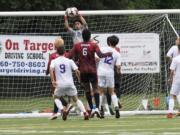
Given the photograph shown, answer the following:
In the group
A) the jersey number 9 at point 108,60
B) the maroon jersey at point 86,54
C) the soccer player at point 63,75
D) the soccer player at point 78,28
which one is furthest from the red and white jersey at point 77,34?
the soccer player at point 63,75

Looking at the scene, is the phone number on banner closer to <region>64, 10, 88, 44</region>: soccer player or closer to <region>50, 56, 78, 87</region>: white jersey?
<region>64, 10, 88, 44</region>: soccer player

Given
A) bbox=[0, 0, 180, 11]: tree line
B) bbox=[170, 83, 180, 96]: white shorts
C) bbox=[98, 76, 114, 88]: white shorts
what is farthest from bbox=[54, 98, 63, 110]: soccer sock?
bbox=[0, 0, 180, 11]: tree line

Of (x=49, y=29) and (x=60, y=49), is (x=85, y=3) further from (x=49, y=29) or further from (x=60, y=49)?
(x=60, y=49)

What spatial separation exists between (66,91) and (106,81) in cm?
160

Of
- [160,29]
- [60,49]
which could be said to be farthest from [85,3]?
[60,49]

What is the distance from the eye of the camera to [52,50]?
2258 cm

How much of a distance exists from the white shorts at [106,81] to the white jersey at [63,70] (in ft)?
5.08

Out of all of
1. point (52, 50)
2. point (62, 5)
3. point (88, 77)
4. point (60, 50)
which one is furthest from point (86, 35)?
point (62, 5)

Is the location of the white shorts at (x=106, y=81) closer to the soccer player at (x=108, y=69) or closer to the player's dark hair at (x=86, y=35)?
the soccer player at (x=108, y=69)

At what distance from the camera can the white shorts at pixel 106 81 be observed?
20133mm

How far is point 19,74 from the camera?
74.9ft

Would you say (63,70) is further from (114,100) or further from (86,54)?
(114,100)

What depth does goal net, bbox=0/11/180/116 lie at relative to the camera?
22.6 m

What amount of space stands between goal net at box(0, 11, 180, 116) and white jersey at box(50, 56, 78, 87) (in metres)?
3.72
